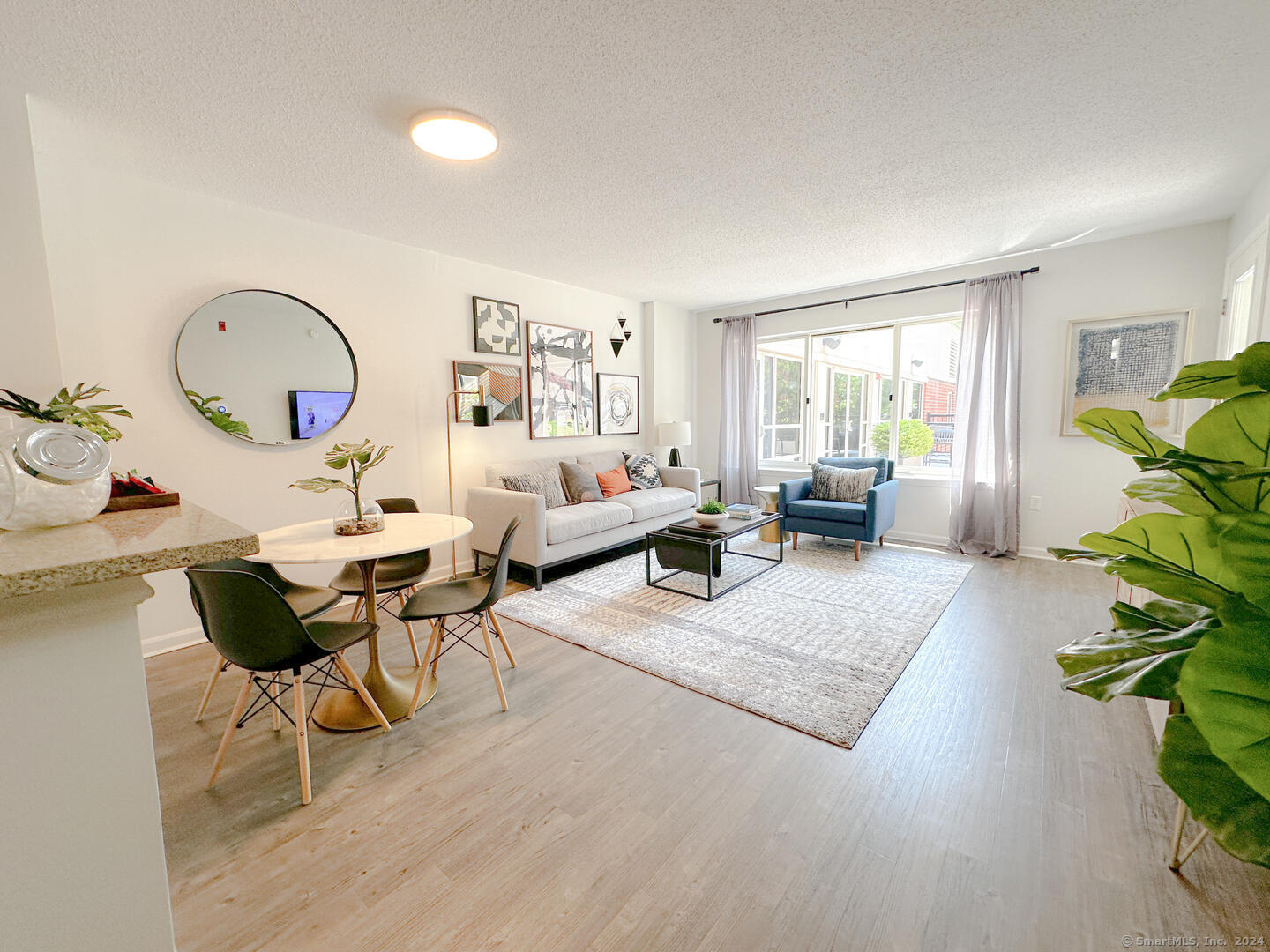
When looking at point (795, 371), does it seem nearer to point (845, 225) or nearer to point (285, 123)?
point (845, 225)

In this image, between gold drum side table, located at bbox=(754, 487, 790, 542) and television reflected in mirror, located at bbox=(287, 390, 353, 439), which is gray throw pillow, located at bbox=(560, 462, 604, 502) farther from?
television reflected in mirror, located at bbox=(287, 390, 353, 439)

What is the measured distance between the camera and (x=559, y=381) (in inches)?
200

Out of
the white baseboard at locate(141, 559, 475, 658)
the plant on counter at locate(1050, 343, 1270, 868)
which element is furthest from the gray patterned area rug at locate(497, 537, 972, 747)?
the white baseboard at locate(141, 559, 475, 658)

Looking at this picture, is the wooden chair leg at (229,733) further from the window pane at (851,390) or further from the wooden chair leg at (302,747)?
the window pane at (851,390)

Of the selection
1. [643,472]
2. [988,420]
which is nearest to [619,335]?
[643,472]

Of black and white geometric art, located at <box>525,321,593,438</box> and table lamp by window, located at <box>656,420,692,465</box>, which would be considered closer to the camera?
black and white geometric art, located at <box>525,321,593,438</box>

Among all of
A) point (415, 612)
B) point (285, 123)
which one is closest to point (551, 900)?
point (415, 612)

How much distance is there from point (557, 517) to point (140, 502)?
284 cm

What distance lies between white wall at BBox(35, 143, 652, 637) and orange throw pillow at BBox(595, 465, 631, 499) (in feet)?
3.36

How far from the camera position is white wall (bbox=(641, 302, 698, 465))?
6.03 metres

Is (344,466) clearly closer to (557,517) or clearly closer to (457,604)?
(457,604)

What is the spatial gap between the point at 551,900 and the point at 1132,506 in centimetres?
331

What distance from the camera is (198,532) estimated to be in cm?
97

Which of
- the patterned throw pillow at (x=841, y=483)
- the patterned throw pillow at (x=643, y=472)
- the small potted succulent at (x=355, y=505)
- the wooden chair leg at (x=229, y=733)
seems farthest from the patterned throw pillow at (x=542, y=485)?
the wooden chair leg at (x=229, y=733)
